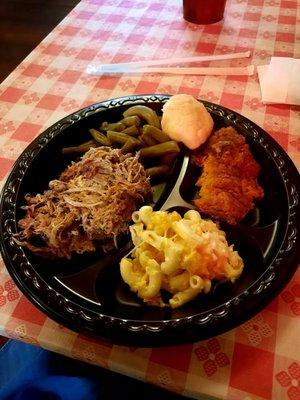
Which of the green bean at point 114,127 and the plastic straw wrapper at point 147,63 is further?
the plastic straw wrapper at point 147,63

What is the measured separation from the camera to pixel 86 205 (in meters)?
0.99

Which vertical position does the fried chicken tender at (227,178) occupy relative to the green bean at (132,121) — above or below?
below

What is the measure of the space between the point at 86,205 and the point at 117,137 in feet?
0.93

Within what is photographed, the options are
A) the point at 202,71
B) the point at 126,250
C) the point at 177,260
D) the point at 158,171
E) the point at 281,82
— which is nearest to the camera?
the point at 177,260

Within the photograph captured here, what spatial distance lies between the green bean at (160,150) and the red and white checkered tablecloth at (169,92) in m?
0.42

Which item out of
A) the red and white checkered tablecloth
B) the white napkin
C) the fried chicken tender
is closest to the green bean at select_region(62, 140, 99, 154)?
the red and white checkered tablecloth

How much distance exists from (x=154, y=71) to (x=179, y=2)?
0.70 m

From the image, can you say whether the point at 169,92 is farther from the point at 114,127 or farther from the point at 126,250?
the point at 126,250

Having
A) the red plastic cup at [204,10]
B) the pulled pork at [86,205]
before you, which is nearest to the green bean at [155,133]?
the pulled pork at [86,205]

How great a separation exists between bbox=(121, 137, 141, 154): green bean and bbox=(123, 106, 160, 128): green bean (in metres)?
0.10

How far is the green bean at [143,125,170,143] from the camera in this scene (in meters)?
1.15

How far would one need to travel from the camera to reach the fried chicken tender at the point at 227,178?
102 cm

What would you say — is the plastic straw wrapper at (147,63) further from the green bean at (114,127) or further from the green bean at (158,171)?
the green bean at (158,171)

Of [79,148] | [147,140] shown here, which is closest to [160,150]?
[147,140]
